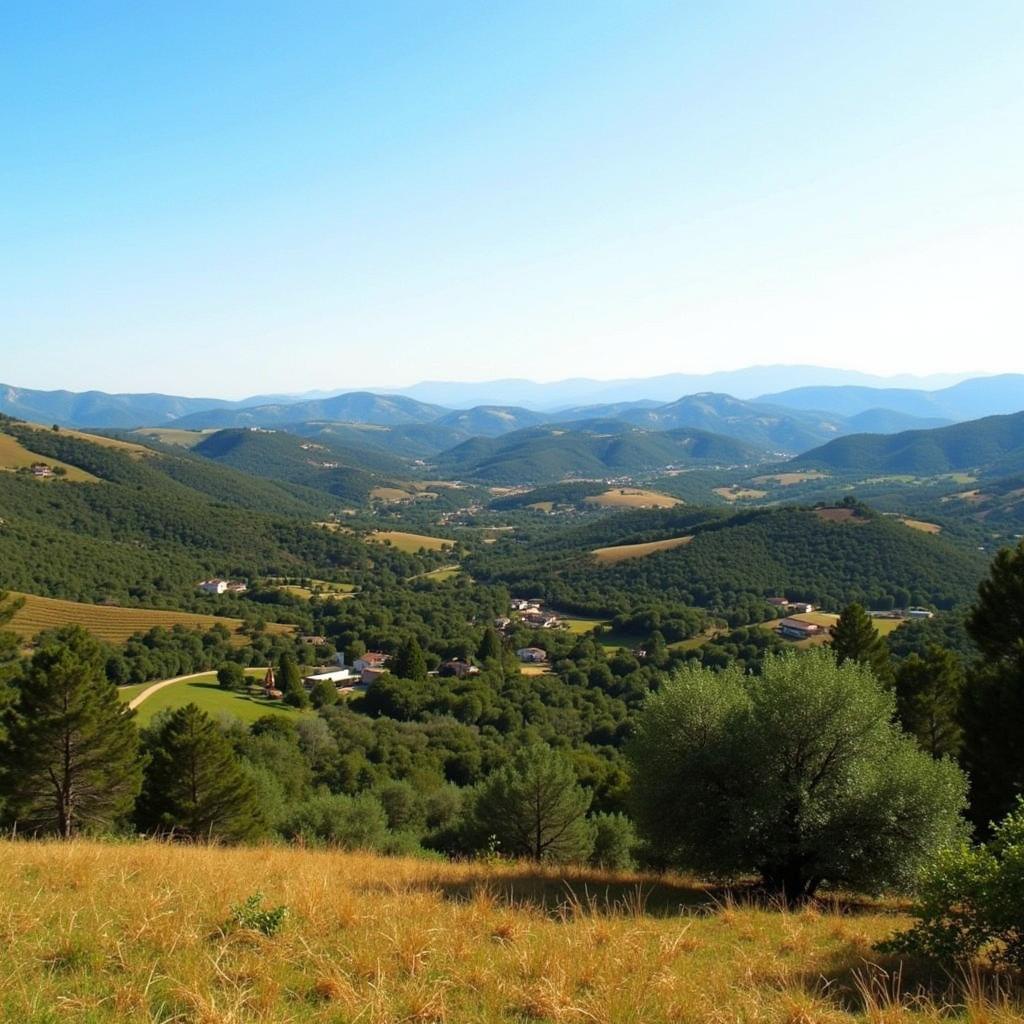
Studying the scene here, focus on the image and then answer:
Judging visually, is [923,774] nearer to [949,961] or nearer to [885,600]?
[949,961]

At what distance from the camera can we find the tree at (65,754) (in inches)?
742

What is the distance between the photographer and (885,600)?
87.2 meters

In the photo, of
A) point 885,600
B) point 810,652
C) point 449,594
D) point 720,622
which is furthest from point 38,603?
point 885,600

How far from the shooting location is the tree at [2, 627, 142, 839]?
18844 millimetres

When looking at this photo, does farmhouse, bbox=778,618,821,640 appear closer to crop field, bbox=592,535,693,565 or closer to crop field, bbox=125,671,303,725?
crop field, bbox=592,535,693,565

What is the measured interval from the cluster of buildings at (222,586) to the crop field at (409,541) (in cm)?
3936

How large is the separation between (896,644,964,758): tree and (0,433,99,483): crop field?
14230cm

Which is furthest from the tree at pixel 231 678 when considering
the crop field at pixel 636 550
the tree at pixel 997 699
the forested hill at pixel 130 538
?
the crop field at pixel 636 550

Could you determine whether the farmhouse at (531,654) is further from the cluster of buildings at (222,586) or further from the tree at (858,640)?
the cluster of buildings at (222,586)

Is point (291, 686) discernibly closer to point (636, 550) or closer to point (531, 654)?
point (531, 654)

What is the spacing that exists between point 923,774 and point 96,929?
1217cm

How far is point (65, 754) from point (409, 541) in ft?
453

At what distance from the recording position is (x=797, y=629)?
71.2 metres

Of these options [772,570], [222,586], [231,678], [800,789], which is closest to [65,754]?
[800,789]
